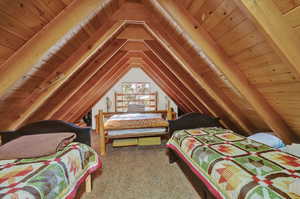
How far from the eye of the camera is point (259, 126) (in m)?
2.20

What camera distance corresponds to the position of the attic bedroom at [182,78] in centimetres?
91

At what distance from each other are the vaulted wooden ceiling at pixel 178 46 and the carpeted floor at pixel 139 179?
142cm

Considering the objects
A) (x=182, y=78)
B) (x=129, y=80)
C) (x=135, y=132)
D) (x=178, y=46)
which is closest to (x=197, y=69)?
(x=178, y=46)

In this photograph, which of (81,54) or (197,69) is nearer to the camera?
(81,54)

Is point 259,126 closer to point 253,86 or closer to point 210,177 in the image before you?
point 253,86

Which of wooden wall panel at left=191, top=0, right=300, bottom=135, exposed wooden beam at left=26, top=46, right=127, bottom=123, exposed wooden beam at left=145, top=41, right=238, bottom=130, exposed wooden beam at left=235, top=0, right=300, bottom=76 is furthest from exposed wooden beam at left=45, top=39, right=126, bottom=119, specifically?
exposed wooden beam at left=235, top=0, right=300, bottom=76

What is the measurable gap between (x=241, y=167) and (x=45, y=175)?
1689mm

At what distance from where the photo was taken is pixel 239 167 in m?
1.14

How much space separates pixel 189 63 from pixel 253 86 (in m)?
0.86

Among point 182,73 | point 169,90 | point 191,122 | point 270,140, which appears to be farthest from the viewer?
point 169,90

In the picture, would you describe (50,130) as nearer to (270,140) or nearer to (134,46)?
(134,46)

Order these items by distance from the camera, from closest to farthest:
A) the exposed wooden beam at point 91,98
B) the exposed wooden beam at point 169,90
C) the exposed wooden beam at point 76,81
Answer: the exposed wooden beam at point 76,81, the exposed wooden beam at point 91,98, the exposed wooden beam at point 169,90

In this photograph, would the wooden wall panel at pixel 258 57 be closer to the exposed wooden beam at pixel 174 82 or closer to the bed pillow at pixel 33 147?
the exposed wooden beam at pixel 174 82

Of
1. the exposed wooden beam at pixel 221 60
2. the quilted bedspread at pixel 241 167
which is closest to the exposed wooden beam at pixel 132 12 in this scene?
the exposed wooden beam at pixel 221 60
